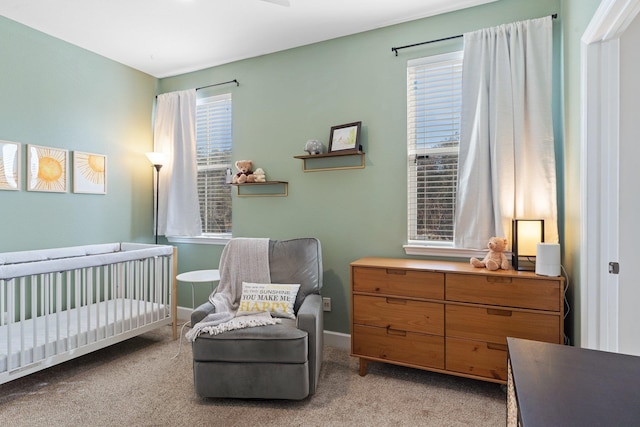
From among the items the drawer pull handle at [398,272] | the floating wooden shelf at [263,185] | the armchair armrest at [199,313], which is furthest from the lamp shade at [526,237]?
the armchair armrest at [199,313]

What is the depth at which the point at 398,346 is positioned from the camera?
7.34 feet

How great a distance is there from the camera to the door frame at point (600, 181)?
1.58 m

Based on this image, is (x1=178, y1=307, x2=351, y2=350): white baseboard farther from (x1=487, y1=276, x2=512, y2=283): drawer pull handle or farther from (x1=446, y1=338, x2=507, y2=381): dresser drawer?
(x1=487, y1=276, x2=512, y2=283): drawer pull handle

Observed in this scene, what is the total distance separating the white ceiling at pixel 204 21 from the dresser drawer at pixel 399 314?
2088 mm

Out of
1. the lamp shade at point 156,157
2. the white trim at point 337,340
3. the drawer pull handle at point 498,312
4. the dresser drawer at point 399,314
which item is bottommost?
the white trim at point 337,340

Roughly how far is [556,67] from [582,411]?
229 cm

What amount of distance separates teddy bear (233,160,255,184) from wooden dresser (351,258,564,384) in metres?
1.36

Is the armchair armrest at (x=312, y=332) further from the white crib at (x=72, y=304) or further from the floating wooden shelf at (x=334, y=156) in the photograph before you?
the white crib at (x=72, y=304)

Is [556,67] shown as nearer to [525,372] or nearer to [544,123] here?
[544,123]

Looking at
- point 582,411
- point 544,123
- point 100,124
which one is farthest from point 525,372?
point 100,124

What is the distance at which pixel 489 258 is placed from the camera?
2.13 m

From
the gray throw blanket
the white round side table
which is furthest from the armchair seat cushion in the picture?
the white round side table

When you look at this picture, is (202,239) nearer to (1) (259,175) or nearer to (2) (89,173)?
(1) (259,175)

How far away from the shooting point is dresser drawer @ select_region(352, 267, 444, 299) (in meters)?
2.14
